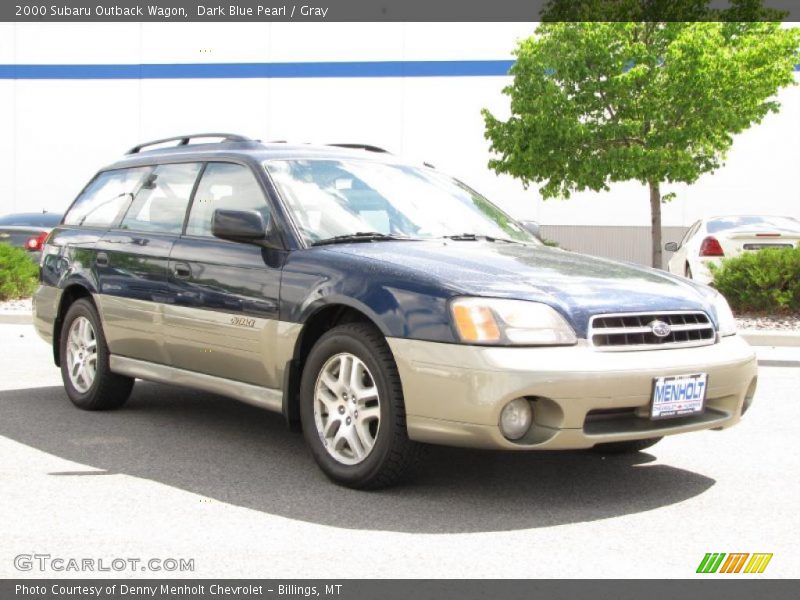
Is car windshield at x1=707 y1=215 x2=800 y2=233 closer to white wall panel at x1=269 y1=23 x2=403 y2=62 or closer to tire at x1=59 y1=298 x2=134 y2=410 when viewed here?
tire at x1=59 y1=298 x2=134 y2=410

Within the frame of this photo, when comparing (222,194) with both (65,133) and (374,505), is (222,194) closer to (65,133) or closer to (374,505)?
(374,505)

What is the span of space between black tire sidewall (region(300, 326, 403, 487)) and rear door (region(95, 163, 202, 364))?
139cm

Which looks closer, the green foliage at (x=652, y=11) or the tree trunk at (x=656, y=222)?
the green foliage at (x=652, y=11)

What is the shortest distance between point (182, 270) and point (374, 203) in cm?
116

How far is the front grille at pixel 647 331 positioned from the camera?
495 centimetres

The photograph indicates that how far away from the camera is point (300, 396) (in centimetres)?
554

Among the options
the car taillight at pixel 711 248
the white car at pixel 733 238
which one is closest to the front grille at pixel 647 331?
the white car at pixel 733 238

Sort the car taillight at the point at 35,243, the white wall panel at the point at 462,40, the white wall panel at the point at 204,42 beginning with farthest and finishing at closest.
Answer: the white wall panel at the point at 204,42, the white wall panel at the point at 462,40, the car taillight at the point at 35,243

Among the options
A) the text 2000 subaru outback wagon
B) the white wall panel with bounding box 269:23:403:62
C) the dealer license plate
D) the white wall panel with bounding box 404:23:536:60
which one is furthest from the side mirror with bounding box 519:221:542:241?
the white wall panel with bounding box 269:23:403:62

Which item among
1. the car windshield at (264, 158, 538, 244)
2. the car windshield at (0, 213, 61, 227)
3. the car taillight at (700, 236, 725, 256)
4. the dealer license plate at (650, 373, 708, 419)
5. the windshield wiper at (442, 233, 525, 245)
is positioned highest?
the car windshield at (264, 158, 538, 244)

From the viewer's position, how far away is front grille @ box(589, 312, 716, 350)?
195 inches

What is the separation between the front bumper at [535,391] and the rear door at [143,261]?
6.85ft

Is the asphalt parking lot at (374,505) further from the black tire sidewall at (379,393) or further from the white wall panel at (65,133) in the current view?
the white wall panel at (65,133)
